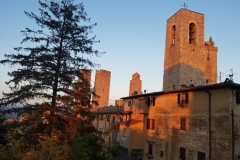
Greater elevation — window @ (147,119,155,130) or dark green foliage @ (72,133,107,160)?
window @ (147,119,155,130)

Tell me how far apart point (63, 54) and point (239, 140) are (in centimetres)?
1352

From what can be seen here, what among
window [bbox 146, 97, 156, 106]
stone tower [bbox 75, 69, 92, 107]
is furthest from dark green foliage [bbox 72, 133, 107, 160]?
window [bbox 146, 97, 156, 106]

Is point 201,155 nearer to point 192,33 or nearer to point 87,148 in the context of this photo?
point 87,148

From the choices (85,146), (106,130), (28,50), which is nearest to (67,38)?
(28,50)

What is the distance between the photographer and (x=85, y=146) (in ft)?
34.6

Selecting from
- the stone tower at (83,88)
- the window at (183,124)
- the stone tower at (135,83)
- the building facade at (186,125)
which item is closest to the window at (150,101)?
the building facade at (186,125)

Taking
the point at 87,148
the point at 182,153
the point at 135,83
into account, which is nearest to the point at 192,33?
the point at 135,83

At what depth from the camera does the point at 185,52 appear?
30875mm

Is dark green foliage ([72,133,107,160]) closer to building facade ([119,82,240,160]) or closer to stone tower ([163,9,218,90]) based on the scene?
building facade ([119,82,240,160])

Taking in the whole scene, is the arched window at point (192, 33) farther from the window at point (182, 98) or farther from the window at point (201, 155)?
the window at point (201, 155)

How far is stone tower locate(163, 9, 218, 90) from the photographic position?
30.5m

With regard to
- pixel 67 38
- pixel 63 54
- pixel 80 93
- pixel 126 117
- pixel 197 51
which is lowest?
pixel 126 117

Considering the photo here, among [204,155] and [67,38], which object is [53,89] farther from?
[204,155]

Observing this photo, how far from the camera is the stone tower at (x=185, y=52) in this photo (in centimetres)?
3050
